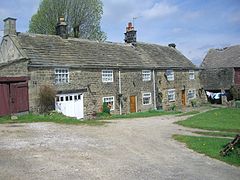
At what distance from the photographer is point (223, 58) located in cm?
4691

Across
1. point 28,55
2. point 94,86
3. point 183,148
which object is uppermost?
point 28,55

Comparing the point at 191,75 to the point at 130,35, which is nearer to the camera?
the point at 130,35

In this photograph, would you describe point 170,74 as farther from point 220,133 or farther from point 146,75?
point 220,133

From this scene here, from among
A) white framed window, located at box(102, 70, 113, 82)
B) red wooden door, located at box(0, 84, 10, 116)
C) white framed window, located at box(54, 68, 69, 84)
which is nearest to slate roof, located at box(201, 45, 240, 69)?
white framed window, located at box(102, 70, 113, 82)

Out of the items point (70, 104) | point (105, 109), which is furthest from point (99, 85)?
point (70, 104)

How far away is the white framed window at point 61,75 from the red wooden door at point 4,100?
4339 mm

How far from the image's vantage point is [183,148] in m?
12.8

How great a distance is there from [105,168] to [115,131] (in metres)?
7.26

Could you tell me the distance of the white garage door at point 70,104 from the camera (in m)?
24.3

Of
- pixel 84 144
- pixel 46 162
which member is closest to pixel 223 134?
pixel 84 144

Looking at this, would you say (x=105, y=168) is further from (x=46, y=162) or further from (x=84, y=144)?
(x=84, y=144)

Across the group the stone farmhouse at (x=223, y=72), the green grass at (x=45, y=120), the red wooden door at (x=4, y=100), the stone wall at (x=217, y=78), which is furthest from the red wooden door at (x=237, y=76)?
the red wooden door at (x=4, y=100)

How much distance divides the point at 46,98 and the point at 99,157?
13.3m

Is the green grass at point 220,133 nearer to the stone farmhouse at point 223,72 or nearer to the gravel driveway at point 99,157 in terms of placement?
the gravel driveway at point 99,157
